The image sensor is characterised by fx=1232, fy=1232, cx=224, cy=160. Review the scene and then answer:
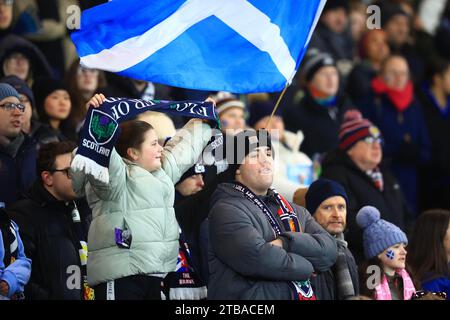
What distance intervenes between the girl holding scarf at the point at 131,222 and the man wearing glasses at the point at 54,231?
514mm

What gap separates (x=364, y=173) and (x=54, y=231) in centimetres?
340

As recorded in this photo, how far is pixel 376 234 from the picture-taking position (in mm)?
9516

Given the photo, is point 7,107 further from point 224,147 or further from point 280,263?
point 280,263

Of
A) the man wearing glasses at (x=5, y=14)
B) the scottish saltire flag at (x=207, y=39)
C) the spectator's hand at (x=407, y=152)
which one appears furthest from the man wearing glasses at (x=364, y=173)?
the man wearing glasses at (x=5, y=14)

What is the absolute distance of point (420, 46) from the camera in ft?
52.9

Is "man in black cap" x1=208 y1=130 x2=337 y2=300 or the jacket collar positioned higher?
the jacket collar

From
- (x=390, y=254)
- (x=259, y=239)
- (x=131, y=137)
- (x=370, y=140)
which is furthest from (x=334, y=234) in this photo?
(x=370, y=140)

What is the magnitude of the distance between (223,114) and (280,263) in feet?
11.8

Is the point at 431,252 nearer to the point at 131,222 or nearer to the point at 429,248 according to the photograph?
the point at 429,248

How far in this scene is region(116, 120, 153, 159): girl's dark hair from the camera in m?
8.54

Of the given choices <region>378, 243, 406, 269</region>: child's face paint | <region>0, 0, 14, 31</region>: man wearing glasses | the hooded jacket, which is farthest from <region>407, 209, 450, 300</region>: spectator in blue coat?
<region>0, 0, 14, 31</region>: man wearing glasses

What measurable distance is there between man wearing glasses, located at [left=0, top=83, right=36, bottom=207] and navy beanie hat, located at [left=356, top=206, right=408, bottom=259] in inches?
105

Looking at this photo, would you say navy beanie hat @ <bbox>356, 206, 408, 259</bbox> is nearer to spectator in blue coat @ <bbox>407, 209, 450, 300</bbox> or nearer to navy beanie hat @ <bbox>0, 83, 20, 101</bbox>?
spectator in blue coat @ <bbox>407, 209, 450, 300</bbox>
